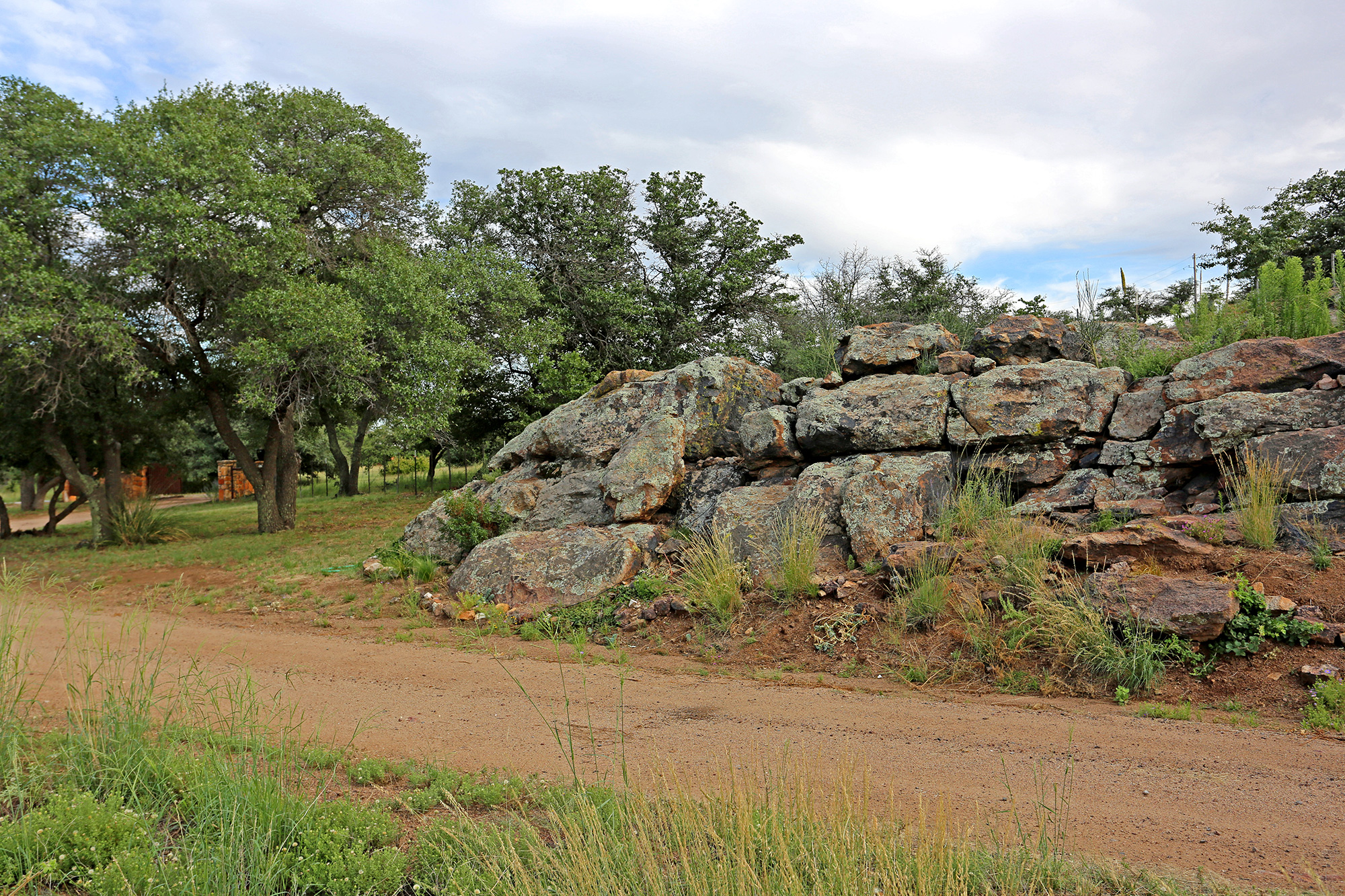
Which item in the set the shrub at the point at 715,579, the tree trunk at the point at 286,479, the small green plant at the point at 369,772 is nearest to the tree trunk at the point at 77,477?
the tree trunk at the point at 286,479

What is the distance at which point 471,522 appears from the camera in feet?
40.4

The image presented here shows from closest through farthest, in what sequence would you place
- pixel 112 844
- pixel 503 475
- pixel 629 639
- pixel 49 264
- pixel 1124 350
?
1. pixel 112 844
2. pixel 629 639
3. pixel 1124 350
4. pixel 503 475
5. pixel 49 264

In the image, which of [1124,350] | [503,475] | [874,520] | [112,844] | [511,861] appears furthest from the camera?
[503,475]

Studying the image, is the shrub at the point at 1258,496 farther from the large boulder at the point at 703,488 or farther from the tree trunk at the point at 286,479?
the tree trunk at the point at 286,479

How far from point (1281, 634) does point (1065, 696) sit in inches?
69.1

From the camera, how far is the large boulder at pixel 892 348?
1158cm

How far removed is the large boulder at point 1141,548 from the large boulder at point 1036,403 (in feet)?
7.58

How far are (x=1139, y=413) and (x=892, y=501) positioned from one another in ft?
10.7

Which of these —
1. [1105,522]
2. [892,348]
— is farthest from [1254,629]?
[892,348]

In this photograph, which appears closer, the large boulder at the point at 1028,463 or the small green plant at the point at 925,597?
the small green plant at the point at 925,597

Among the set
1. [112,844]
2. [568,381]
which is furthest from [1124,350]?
[568,381]

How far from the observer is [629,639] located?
28.5ft

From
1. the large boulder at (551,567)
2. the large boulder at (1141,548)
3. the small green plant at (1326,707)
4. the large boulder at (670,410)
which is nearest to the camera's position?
the small green plant at (1326,707)

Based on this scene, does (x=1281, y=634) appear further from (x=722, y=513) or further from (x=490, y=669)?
(x=490, y=669)
